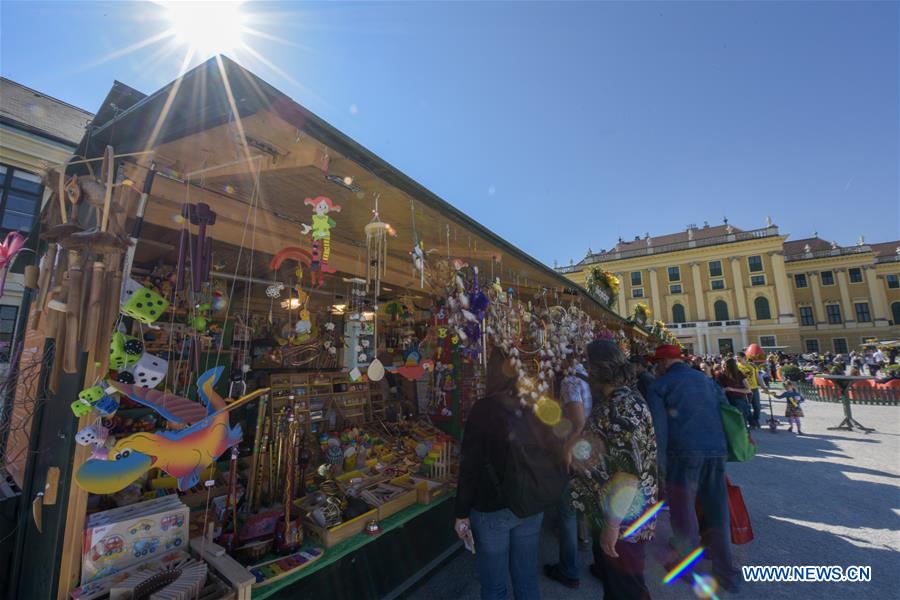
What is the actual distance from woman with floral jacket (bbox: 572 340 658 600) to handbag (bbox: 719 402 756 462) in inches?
53.1

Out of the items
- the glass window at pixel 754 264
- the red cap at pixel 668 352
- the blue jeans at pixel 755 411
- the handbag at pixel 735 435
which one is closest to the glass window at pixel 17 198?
the red cap at pixel 668 352

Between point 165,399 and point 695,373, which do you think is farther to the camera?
point 695,373

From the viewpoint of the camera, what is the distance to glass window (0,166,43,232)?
29.7ft

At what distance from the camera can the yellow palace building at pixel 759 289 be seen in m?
32.9

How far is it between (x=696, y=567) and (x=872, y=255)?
51569 millimetres

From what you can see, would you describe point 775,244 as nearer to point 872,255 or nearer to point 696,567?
point 872,255

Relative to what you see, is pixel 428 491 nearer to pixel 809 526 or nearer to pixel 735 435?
pixel 735 435

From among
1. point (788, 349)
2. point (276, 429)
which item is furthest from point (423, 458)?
point (788, 349)

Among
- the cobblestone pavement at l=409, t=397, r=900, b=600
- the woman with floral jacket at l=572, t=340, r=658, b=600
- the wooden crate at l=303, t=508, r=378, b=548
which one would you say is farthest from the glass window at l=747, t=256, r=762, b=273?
the wooden crate at l=303, t=508, r=378, b=548

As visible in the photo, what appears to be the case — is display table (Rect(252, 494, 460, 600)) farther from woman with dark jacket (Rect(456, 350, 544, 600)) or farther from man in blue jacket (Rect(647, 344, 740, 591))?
man in blue jacket (Rect(647, 344, 740, 591))

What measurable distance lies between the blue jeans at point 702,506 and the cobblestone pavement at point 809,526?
26 centimetres

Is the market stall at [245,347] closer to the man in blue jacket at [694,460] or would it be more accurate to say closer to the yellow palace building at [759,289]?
the man in blue jacket at [694,460]

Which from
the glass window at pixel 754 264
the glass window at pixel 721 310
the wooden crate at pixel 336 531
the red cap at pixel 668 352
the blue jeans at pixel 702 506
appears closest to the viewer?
the wooden crate at pixel 336 531

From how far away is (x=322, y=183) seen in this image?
7.85ft
